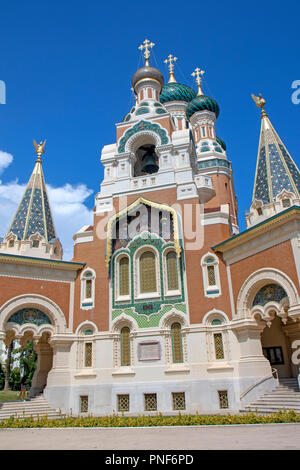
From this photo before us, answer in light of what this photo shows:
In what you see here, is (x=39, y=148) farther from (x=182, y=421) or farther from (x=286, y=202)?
(x=182, y=421)

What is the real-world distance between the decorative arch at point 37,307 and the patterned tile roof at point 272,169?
10568 millimetres

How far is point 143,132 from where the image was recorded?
20.5 m

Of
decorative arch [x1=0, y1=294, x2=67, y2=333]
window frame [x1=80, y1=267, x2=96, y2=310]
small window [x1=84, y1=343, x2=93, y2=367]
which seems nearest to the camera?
decorative arch [x1=0, y1=294, x2=67, y2=333]

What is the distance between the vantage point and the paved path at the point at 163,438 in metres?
7.18

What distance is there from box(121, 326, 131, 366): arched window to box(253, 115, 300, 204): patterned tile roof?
8.51 metres

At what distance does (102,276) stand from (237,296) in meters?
6.46

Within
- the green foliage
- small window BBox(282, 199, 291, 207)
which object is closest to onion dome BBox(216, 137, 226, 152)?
small window BBox(282, 199, 291, 207)

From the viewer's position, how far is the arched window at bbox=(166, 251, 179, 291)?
1705cm

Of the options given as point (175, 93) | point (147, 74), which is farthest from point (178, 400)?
point (175, 93)

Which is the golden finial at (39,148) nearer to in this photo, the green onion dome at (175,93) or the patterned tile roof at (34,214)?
the patterned tile roof at (34,214)

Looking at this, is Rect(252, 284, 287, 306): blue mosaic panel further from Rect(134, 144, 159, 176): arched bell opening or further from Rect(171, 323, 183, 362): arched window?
Rect(134, 144, 159, 176): arched bell opening

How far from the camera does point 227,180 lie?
2833 centimetres

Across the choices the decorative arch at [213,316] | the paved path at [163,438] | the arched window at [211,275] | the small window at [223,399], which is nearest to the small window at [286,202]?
the arched window at [211,275]
